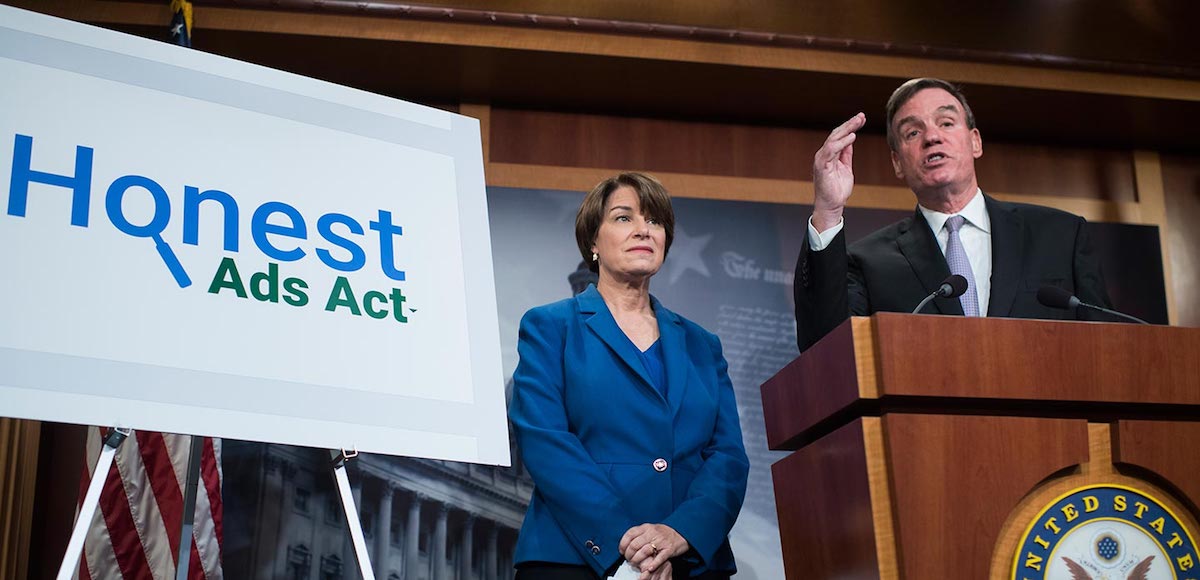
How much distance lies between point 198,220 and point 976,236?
1469mm

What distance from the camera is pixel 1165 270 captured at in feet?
14.5

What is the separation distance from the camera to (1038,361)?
1.59 m

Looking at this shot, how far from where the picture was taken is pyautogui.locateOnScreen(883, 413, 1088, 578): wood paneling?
1502mm

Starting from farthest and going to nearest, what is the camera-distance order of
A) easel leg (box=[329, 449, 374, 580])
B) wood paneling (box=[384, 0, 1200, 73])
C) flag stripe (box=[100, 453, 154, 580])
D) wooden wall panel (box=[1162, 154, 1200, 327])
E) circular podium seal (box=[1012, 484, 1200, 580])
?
wooden wall panel (box=[1162, 154, 1200, 327]), wood paneling (box=[384, 0, 1200, 73]), flag stripe (box=[100, 453, 154, 580]), easel leg (box=[329, 449, 374, 580]), circular podium seal (box=[1012, 484, 1200, 580])

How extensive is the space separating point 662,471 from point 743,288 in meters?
1.88

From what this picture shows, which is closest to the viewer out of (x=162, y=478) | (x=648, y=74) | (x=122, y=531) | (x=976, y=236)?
(x=976, y=236)

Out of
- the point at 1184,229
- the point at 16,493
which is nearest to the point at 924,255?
the point at 16,493

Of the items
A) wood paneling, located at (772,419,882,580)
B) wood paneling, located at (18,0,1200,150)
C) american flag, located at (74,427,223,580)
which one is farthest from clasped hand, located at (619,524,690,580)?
wood paneling, located at (18,0,1200,150)

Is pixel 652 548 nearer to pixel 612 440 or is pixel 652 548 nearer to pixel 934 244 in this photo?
pixel 612 440

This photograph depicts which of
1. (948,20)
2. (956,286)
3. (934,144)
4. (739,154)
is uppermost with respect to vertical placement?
(948,20)

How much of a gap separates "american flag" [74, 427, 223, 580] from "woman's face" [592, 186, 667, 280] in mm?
1308

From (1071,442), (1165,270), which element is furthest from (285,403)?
(1165,270)

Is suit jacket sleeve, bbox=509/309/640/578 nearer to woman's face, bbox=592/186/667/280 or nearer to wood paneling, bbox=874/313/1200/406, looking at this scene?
woman's face, bbox=592/186/667/280

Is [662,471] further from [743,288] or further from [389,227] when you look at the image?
[743,288]
